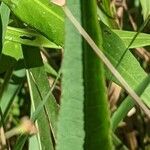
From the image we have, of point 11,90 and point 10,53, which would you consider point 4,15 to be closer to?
point 10,53

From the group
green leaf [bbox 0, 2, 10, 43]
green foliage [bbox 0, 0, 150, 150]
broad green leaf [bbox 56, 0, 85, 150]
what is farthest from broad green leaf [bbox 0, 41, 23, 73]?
broad green leaf [bbox 56, 0, 85, 150]

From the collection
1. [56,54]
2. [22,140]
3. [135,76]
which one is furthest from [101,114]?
[56,54]

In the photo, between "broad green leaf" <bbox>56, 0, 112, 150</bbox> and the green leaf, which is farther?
the green leaf

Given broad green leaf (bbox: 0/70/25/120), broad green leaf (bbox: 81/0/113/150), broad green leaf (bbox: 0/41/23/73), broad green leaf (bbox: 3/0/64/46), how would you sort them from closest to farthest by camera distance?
broad green leaf (bbox: 81/0/113/150)
broad green leaf (bbox: 3/0/64/46)
broad green leaf (bbox: 0/41/23/73)
broad green leaf (bbox: 0/70/25/120)

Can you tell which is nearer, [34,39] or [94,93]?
[94,93]

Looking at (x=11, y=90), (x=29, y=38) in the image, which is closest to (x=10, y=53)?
(x=29, y=38)

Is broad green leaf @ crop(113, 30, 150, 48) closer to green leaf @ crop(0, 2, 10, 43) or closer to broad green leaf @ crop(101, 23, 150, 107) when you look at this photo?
broad green leaf @ crop(101, 23, 150, 107)
